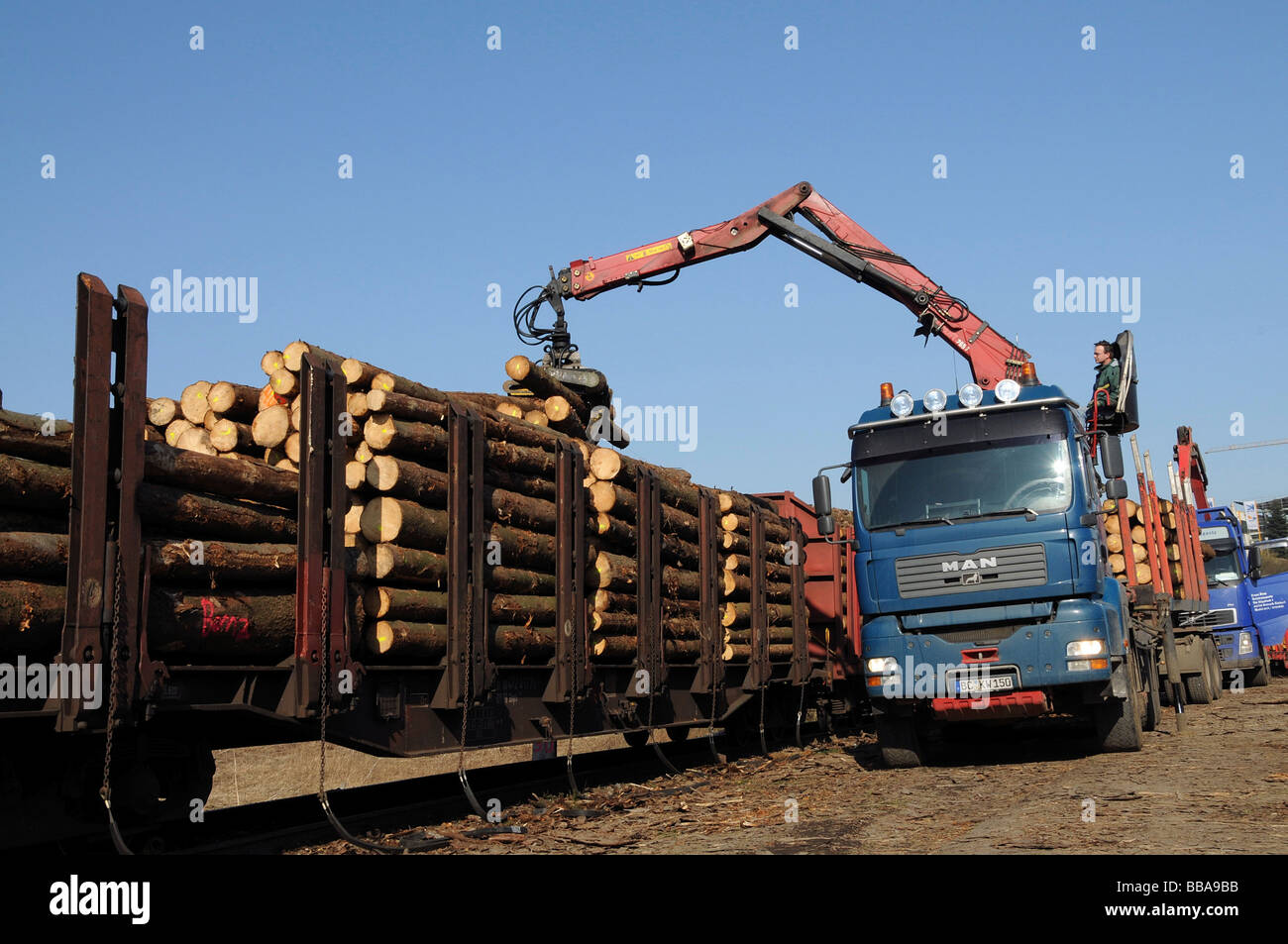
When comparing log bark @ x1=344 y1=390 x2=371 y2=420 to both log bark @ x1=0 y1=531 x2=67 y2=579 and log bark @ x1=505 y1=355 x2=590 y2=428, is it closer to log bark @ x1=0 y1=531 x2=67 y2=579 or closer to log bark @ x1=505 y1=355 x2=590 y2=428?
log bark @ x1=0 y1=531 x2=67 y2=579

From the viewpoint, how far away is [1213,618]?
22.0m

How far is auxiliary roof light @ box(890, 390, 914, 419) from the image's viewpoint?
12500 mm

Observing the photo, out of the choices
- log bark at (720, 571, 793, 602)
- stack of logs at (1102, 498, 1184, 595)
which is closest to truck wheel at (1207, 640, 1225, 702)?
stack of logs at (1102, 498, 1184, 595)

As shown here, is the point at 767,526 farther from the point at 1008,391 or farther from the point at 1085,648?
the point at 1085,648

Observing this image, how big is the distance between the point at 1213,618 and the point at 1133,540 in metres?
6.07

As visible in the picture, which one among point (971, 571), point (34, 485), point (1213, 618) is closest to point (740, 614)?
point (971, 571)

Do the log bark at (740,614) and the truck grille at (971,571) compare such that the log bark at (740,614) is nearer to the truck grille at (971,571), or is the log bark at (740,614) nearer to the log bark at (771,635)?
the log bark at (771,635)

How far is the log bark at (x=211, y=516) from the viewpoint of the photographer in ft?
21.7

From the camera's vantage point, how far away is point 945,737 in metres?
15.2

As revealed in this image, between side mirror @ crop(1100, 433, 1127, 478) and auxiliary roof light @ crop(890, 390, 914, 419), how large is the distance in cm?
192
